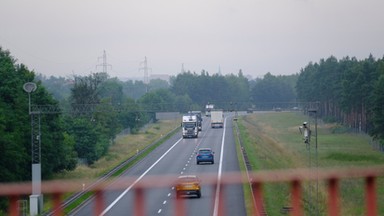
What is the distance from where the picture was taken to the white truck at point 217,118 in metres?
75.8

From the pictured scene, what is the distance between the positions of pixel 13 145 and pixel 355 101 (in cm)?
4072

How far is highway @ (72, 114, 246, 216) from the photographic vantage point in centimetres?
2151

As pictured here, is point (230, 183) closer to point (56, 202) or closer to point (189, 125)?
point (56, 202)

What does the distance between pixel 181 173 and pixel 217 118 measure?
137ft

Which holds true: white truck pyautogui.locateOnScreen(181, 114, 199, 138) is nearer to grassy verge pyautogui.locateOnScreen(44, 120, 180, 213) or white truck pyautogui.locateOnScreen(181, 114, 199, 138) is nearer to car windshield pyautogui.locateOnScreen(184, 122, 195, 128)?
car windshield pyautogui.locateOnScreen(184, 122, 195, 128)

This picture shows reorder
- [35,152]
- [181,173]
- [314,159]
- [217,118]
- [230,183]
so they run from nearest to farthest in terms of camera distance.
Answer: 1. [230,183]
2. [35,152]
3. [181,173]
4. [314,159]
5. [217,118]

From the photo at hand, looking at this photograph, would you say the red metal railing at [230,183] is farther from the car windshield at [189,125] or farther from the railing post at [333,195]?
the car windshield at [189,125]

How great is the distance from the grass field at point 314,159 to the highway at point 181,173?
1316 millimetres

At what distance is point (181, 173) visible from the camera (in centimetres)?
3497

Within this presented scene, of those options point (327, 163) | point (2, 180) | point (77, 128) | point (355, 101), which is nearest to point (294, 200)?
point (2, 180)

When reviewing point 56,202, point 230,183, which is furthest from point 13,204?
point 230,183

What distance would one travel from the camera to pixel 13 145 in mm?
27062

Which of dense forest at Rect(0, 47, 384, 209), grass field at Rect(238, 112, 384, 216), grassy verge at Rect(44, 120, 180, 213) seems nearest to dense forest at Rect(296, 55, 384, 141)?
dense forest at Rect(0, 47, 384, 209)

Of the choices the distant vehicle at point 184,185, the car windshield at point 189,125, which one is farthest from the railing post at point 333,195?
the car windshield at point 189,125
